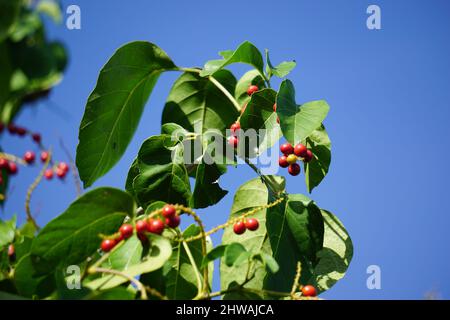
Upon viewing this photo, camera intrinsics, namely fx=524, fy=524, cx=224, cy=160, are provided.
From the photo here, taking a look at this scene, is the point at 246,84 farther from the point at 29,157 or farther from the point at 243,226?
the point at 29,157

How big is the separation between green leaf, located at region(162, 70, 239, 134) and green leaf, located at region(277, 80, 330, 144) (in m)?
0.58

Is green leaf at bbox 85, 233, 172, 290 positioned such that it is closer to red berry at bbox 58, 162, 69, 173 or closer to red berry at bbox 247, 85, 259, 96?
red berry at bbox 58, 162, 69, 173

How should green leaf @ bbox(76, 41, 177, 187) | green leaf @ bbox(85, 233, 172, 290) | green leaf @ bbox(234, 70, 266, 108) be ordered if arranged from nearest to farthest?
green leaf @ bbox(85, 233, 172, 290) → green leaf @ bbox(76, 41, 177, 187) → green leaf @ bbox(234, 70, 266, 108)

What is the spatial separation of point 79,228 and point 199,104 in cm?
130

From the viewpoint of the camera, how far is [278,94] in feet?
6.32

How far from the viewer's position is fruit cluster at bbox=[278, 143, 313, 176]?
1944mm

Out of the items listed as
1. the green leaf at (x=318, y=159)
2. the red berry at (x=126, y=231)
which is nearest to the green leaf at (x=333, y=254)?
the green leaf at (x=318, y=159)

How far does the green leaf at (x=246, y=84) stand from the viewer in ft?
8.06

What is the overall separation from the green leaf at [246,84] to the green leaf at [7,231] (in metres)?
1.21

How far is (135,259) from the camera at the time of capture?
1447 mm

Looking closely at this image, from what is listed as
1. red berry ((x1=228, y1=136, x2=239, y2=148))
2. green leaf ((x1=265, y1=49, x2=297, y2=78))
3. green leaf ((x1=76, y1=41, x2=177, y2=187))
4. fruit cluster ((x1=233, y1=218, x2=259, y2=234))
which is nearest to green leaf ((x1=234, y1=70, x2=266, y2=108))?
green leaf ((x1=265, y1=49, x2=297, y2=78))
